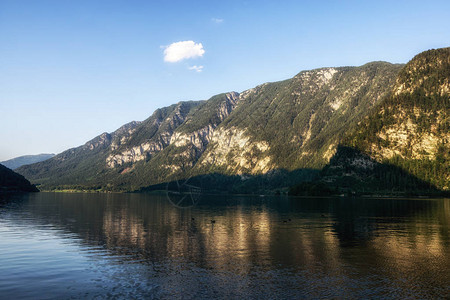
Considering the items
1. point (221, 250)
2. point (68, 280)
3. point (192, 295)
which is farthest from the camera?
point (221, 250)

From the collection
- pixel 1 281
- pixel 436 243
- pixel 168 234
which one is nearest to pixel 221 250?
pixel 168 234

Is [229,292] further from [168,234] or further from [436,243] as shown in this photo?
[436,243]

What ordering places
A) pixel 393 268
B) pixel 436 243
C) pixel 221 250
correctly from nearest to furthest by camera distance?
pixel 393 268
pixel 221 250
pixel 436 243

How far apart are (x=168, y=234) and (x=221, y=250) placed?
2191cm

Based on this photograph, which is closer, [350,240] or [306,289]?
[306,289]

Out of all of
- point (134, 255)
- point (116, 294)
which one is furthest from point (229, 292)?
point (134, 255)

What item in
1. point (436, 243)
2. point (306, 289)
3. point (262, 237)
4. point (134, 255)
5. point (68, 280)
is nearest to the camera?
point (306, 289)

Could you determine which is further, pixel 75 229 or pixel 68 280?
pixel 75 229

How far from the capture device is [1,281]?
36594mm

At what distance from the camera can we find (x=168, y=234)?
73.4 m

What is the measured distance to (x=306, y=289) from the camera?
3447 cm

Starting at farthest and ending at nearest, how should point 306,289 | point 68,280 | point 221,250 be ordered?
point 221,250, point 68,280, point 306,289

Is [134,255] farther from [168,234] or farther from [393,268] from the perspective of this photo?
[393,268]

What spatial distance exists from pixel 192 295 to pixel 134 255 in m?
21.7
